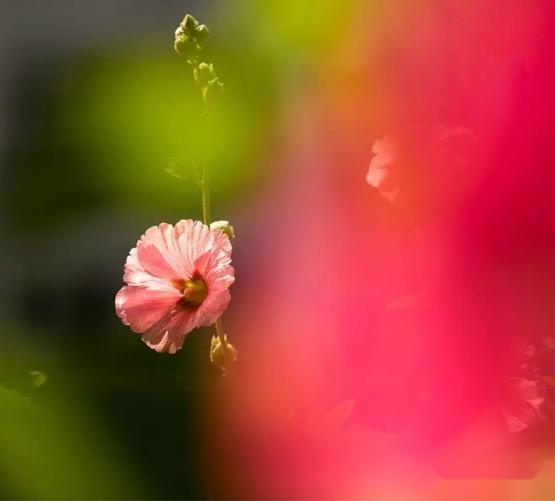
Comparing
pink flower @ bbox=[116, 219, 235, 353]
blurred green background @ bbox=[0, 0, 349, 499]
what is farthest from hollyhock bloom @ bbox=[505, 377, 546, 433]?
blurred green background @ bbox=[0, 0, 349, 499]

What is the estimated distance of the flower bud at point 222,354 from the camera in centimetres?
39

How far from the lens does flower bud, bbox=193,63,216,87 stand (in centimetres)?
42

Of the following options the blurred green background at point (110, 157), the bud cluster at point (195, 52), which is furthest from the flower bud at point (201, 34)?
the blurred green background at point (110, 157)

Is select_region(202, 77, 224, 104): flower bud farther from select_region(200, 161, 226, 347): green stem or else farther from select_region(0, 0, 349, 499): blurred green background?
select_region(0, 0, 349, 499): blurred green background

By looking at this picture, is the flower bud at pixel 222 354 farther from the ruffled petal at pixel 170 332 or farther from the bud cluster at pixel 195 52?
the bud cluster at pixel 195 52

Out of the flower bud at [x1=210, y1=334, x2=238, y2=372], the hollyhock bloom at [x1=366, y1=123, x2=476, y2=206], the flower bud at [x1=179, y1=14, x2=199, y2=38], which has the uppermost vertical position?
the flower bud at [x1=179, y1=14, x2=199, y2=38]

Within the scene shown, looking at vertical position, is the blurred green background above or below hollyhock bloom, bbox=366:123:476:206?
above

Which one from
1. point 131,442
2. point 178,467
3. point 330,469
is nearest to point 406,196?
point 330,469

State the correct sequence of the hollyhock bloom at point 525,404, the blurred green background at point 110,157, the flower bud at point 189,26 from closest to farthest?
the hollyhock bloom at point 525,404, the flower bud at point 189,26, the blurred green background at point 110,157

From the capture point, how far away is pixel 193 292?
371 mm

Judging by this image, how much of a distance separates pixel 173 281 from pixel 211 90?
11 centimetres

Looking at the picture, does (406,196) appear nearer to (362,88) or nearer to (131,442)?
(362,88)

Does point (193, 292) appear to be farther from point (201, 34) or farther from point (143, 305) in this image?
point (201, 34)

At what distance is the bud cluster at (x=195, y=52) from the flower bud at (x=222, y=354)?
0.46 feet
